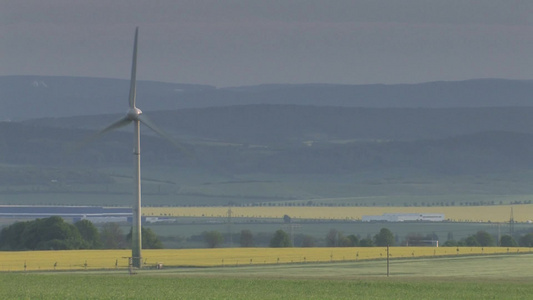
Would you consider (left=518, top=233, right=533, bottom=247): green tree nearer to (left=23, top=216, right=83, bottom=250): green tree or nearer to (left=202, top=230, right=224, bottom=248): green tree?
(left=202, top=230, right=224, bottom=248): green tree

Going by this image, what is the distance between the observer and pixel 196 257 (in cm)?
12025

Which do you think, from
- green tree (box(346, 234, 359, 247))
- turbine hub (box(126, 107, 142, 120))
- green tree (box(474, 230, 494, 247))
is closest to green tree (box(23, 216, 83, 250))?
turbine hub (box(126, 107, 142, 120))

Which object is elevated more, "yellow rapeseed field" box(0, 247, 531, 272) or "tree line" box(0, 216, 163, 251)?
"tree line" box(0, 216, 163, 251)

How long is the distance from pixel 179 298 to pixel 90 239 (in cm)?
8066

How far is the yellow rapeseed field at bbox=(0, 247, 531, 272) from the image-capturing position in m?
108

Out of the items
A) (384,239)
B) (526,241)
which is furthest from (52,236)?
(526,241)

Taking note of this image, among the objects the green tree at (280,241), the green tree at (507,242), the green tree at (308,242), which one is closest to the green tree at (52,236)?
the green tree at (280,241)

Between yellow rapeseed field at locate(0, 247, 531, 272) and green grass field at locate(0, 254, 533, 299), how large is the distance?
5.75 meters

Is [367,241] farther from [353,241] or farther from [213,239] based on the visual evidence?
[213,239]

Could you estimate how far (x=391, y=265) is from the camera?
366 ft

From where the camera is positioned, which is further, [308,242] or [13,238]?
[308,242]

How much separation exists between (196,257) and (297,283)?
118ft

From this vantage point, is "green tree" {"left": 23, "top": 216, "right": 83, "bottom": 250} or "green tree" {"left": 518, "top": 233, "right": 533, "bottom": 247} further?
"green tree" {"left": 518, "top": 233, "right": 533, "bottom": 247}

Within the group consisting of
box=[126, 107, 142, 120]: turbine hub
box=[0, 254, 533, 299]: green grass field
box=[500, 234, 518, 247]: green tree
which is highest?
box=[126, 107, 142, 120]: turbine hub
